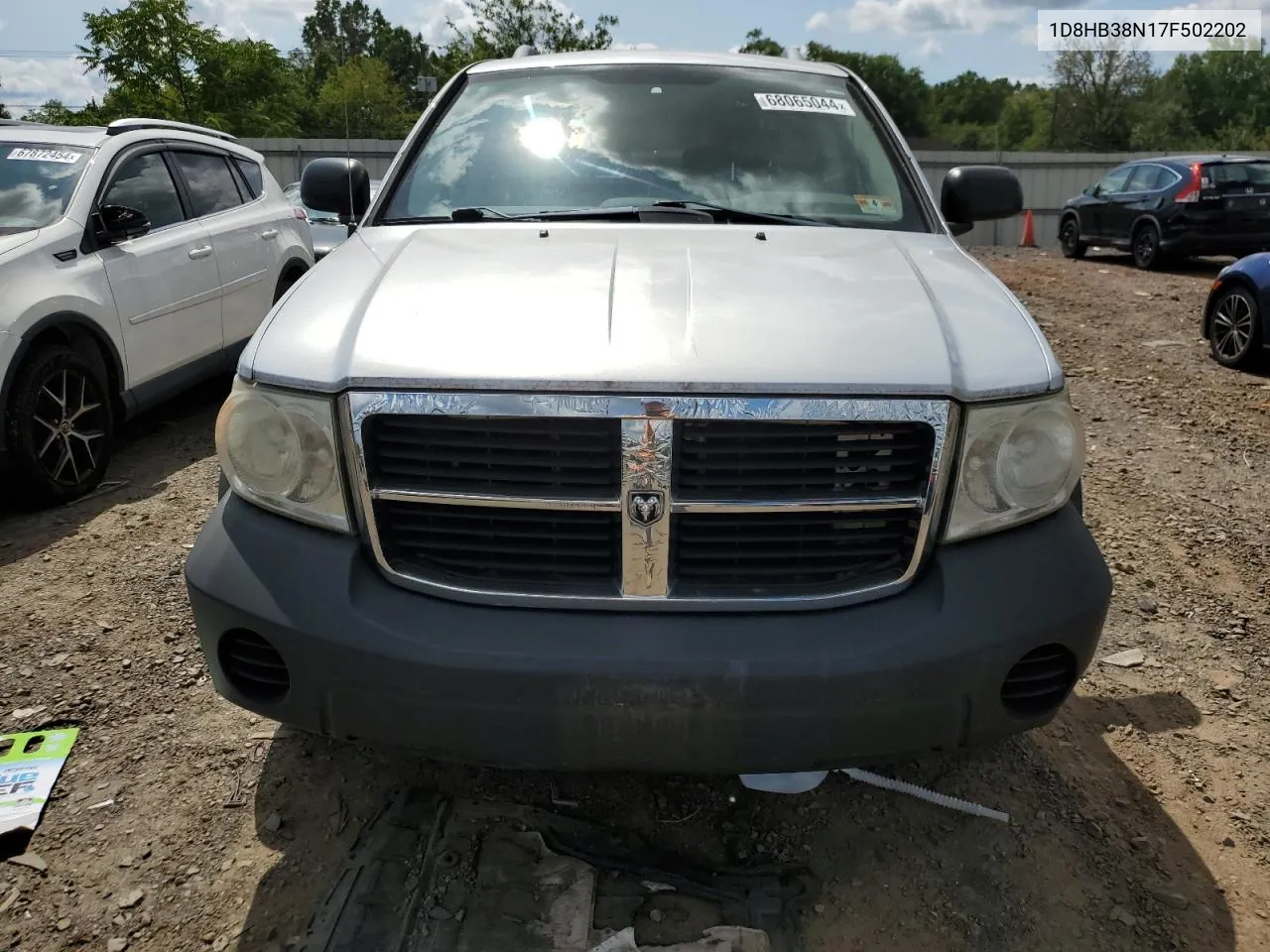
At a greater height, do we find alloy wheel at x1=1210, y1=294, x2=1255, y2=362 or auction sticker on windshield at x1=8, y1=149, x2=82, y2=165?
auction sticker on windshield at x1=8, y1=149, x2=82, y2=165

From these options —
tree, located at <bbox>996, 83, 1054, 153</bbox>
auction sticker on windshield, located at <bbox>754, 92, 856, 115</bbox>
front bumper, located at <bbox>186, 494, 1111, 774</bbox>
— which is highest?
auction sticker on windshield, located at <bbox>754, 92, 856, 115</bbox>

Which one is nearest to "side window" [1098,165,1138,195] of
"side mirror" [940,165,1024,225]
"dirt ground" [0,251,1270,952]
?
"dirt ground" [0,251,1270,952]

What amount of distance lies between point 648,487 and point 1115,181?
51.6ft

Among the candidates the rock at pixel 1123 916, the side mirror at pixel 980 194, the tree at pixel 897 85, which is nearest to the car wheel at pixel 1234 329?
→ the side mirror at pixel 980 194

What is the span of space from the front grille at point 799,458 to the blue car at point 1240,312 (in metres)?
6.65

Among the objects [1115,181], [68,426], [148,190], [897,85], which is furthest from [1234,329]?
[897,85]

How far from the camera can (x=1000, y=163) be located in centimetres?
2611

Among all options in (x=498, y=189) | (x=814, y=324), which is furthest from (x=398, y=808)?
(x=498, y=189)

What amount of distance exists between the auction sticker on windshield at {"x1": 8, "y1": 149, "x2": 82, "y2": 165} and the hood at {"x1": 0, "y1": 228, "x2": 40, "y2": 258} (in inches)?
25.2

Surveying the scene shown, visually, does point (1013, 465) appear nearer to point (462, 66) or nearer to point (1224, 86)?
point (462, 66)

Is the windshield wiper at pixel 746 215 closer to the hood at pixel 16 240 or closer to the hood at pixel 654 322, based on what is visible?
the hood at pixel 654 322

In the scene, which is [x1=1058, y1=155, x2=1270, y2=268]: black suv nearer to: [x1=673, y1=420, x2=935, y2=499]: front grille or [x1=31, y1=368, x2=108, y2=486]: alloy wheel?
[x1=31, y1=368, x2=108, y2=486]: alloy wheel

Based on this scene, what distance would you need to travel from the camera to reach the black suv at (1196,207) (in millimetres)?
13039

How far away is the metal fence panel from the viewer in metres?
24.1
